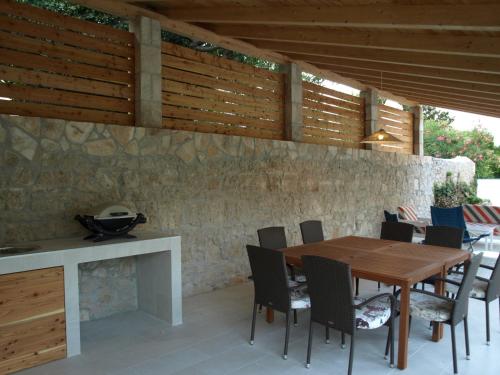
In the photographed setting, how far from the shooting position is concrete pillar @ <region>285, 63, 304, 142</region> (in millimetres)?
6215

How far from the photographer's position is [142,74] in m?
4.36

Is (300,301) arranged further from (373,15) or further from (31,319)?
(373,15)

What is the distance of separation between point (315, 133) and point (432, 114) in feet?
50.5

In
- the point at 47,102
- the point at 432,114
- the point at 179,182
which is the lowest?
the point at 179,182

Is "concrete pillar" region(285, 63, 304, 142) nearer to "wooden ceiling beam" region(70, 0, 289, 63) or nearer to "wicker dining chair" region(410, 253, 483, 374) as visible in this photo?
"wooden ceiling beam" region(70, 0, 289, 63)

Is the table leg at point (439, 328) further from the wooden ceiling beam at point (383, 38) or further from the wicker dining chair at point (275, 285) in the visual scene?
the wooden ceiling beam at point (383, 38)

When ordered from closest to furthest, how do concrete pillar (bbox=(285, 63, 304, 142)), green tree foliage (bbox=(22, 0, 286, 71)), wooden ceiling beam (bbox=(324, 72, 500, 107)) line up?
concrete pillar (bbox=(285, 63, 304, 142)) < wooden ceiling beam (bbox=(324, 72, 500, 107)) < green tree foliage (bbox=(22, 0, 286, 71))

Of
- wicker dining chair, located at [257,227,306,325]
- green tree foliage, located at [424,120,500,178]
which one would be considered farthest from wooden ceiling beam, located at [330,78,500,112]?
green tree foliage, located at [424,120,500,178]

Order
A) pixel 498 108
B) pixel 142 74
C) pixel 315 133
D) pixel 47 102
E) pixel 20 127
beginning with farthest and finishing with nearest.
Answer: pixel 498 108
pixel 315 133
pixel 142 74
pixel 47 102
pixel 20 127

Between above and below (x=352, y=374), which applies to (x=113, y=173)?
above

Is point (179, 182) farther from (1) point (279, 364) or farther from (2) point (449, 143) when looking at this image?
(2) point (449, 143)

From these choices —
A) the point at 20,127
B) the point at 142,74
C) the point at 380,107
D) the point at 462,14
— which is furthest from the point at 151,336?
the point at 380,107

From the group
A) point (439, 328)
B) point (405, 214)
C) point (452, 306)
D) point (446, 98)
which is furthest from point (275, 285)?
point (446, 98)

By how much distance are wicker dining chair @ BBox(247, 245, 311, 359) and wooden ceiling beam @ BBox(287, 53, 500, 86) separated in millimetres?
3740
